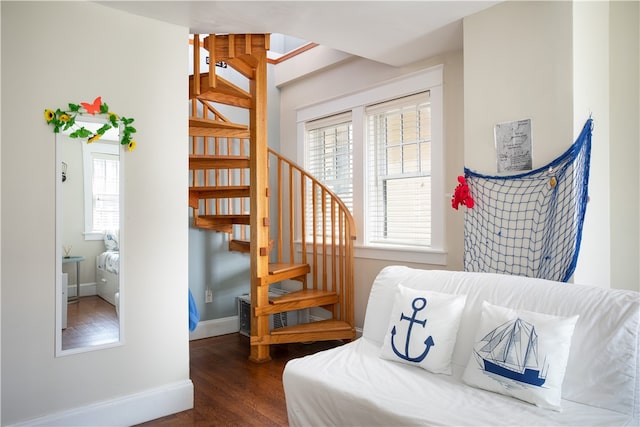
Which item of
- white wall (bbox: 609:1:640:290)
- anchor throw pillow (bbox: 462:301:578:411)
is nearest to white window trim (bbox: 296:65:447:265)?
white wall (bbox: 609:1:640:290)

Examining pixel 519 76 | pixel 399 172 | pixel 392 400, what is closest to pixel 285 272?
pixel 399 172

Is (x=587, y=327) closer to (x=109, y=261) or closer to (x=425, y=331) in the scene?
(x=425, y=331)

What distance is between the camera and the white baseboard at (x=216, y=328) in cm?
424

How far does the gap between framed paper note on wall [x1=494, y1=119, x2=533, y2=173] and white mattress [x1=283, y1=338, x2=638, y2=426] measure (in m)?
1.28

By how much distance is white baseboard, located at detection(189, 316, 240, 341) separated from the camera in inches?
167

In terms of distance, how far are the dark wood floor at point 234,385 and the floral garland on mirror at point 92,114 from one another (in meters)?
1.64

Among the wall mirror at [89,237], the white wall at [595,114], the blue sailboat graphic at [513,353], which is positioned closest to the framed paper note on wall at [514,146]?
the white wall at [595,114]

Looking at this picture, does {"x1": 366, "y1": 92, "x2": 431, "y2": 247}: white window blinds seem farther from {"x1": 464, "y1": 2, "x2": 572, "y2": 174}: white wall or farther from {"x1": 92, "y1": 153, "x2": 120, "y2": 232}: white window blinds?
{"x1": 92, "y1": 153, "x2": 120, "y2": 232}: white window blinds

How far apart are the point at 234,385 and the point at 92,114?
1976 mm

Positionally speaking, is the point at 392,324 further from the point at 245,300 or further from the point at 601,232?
the point at 245,300

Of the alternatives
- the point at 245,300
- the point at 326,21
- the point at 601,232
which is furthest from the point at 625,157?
the point at 245,300

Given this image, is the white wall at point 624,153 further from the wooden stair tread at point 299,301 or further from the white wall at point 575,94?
the wooden stair tread at point 299,301

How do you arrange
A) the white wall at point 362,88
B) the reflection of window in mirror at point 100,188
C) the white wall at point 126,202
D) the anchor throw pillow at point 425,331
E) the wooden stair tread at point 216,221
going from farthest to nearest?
1. the wooden stair tread at point 216,221
2. the white wall at point 362,88
3. the reflection of window in mirror at point 100,188
4. the white wall at point 126,202
5. the anchor throw pillow at point 425,331

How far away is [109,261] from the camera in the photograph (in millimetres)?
2531
